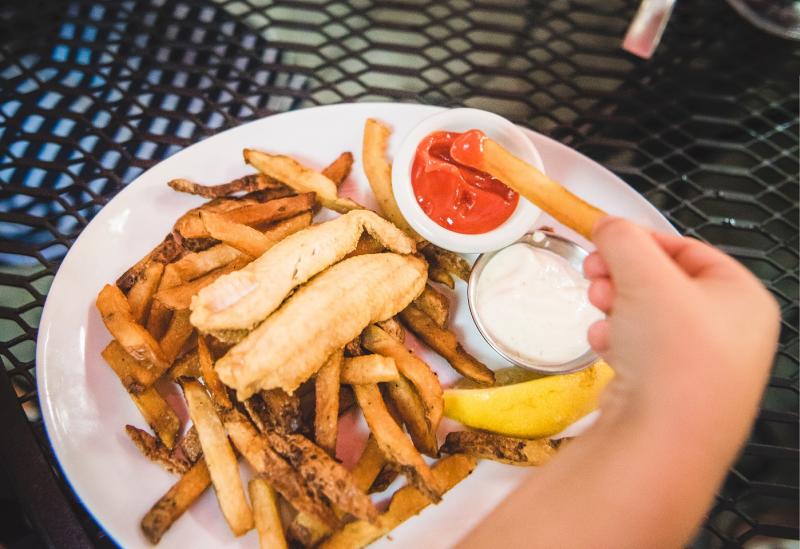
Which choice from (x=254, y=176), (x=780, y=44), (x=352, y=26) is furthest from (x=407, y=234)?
(x=780, y=44)

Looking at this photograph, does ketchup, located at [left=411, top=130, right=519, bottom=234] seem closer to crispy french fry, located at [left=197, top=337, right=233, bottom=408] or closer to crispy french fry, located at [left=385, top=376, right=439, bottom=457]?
crispy french fry, located at [left=385, top=376, right=439, bottom=457]

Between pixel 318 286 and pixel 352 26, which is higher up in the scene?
pixel 352 26

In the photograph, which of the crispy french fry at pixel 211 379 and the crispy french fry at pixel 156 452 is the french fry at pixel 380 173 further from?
the crispy french fry at pixel 156 452

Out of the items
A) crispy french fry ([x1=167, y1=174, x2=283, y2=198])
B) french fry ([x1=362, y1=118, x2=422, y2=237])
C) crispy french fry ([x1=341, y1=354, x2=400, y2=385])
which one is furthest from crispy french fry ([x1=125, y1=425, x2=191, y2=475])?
french fry ([x1=362, y1=118, x2=422, y2=237])

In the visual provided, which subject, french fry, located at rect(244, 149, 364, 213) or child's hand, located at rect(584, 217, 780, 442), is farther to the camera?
french fry, located at rect(244, 149, 364, 213)

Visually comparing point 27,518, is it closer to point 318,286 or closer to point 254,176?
point 318,286
